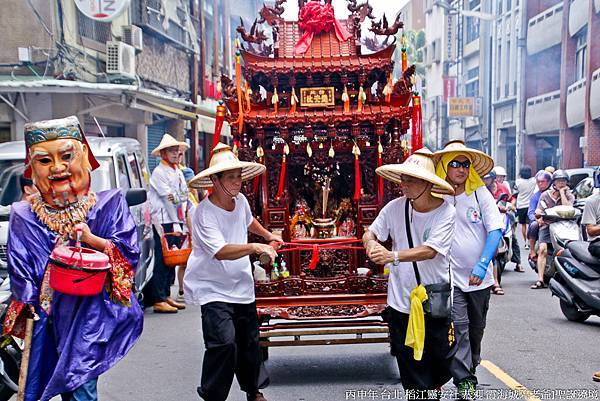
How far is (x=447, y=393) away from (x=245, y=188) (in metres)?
2.78

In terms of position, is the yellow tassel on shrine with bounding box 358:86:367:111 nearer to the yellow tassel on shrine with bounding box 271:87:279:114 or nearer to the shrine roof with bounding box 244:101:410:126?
the shrine roof with bounding box 244:101:410:126

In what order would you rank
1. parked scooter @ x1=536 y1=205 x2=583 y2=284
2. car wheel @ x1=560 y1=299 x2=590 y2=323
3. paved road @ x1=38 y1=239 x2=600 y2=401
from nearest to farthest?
paved road @ x1=38 y1=239 x2=600 y2=401, car wheel @ x1=560 y1=299 x2=590 y2=323, parked scooter @ x1=536 y1=205 x2=583 y2=284

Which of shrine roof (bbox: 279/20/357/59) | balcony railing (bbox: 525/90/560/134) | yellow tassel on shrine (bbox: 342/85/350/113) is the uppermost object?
balcony railing (bbox: 525/90/560/134)

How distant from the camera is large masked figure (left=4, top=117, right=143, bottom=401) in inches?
165

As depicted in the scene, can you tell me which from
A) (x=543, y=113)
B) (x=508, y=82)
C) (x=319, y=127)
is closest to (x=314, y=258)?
(x=319, y=127)

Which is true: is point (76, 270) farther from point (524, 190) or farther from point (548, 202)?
point (524, 190)

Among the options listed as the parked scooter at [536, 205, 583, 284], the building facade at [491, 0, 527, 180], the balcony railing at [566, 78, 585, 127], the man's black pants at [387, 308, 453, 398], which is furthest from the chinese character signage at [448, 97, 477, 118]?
the man's black pants at [387, 308, 453, 398]

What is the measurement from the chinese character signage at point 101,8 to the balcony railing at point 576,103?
16599 mm

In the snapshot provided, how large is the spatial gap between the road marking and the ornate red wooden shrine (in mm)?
1326

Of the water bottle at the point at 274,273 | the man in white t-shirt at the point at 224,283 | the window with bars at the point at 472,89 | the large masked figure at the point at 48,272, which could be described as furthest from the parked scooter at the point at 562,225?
the window with bars at the point at 472,89

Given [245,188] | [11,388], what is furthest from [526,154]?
[11,388]

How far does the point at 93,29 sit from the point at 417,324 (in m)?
13.9

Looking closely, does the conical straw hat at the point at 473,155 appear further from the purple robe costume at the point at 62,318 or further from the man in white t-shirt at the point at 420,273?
the purple robe costume at the point at 62,318

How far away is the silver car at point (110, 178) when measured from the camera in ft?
28.3
